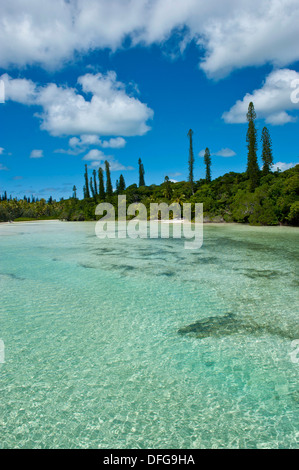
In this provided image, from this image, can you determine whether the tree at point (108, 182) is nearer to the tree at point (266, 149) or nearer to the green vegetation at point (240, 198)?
the green vegetation at point (240, 198)

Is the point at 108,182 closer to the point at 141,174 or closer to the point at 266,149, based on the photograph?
the point at 141,174

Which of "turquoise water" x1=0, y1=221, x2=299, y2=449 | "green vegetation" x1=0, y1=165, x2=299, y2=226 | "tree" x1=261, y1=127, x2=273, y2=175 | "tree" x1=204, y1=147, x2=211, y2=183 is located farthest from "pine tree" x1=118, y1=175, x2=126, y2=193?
"turquoise water" x1=0, y1=221, x2=299, y2=449

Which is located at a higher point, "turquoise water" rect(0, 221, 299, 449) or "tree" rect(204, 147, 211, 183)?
"tree" rect(204, 147, 211, 183)

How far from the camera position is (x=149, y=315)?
5043 mm

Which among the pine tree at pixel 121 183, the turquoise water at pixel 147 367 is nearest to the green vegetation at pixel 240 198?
the pine tree at pixel 121 183

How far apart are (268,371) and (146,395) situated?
5.10 feet

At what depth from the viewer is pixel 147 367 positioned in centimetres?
338

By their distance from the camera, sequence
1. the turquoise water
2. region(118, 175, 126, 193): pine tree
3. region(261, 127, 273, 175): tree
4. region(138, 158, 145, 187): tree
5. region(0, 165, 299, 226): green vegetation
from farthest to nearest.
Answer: region(118, 175, 126, 193): pine tree < region(138, 158, 145, 187): tree < region(261, 127, 273, 175): tree < region(0, 165, 299, 226): green vegetation < the turquoise water

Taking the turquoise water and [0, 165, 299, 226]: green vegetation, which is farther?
[0, 165, 299, 226]: green vegetation

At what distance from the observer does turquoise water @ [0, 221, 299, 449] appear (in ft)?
7.84

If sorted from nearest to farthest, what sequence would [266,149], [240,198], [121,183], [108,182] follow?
[240,198]
[266,149]
[108,182]
[121,183]

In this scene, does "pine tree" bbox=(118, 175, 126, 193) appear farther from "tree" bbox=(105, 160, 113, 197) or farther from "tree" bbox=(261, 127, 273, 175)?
"tree" bbox=(261, 127, 273, 175)

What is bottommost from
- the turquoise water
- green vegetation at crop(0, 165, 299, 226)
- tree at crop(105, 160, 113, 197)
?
the turquoise water

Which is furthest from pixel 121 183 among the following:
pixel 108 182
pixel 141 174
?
pixel 108 182
